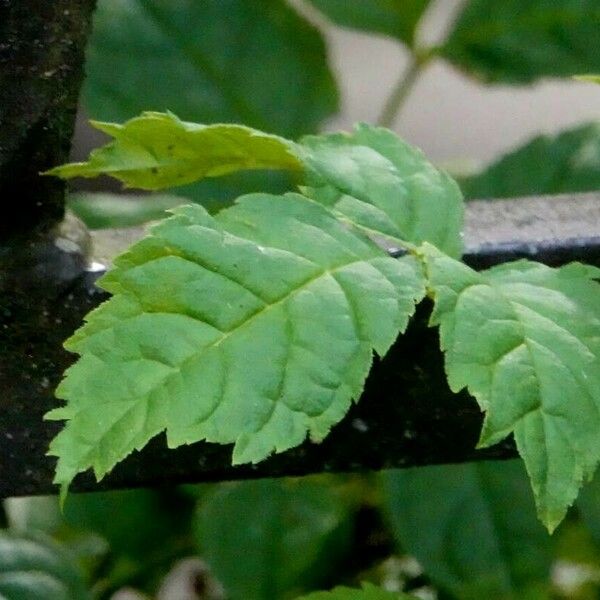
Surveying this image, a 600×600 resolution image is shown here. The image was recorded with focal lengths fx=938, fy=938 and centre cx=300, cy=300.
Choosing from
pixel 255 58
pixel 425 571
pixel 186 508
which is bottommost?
pixel 186 508

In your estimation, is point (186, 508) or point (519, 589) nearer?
point (519, 589)

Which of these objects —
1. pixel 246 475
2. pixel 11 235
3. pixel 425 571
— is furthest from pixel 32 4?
pixel 425 571

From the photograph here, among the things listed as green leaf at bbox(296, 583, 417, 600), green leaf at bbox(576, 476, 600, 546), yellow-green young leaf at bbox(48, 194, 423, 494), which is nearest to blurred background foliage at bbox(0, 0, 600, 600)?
green leaf at bbox(576, 476, 600, 546)

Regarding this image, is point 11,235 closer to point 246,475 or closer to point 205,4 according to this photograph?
point 246,475

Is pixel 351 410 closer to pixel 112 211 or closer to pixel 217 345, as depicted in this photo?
pixel 217 345

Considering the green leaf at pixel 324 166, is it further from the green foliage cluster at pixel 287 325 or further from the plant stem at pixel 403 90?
the plant stem at pixel 403 90

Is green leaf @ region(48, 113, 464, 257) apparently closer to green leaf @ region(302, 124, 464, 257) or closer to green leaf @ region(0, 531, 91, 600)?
green leaf @ region(302, 124, 464, 257)

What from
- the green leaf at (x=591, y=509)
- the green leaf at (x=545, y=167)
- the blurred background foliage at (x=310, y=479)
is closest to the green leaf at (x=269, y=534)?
the blurred background foliage at (x=310, y=479)
